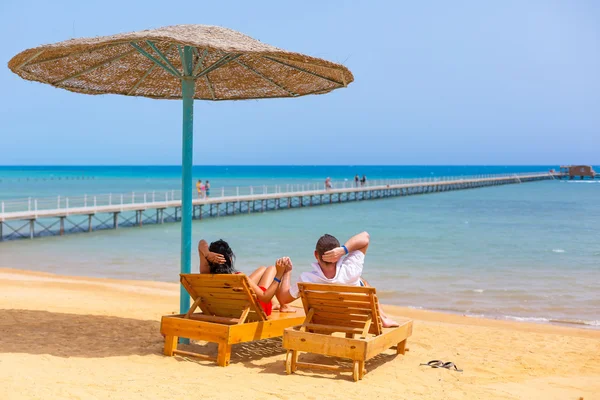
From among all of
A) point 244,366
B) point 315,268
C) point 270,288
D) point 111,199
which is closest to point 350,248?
point 315,268

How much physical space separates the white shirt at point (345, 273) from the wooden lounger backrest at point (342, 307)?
0.41 ft

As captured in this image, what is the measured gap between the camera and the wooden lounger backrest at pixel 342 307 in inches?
181

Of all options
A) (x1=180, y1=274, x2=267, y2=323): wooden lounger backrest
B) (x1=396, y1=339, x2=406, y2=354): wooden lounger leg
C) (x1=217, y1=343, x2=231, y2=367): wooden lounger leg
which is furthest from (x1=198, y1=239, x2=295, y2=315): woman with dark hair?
(x1=396, y1=339, x2=406, y2=354): wooden lounger leg

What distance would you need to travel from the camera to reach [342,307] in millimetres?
4742

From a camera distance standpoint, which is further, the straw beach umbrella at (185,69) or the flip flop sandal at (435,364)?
the flip flop sandal at (435,364)

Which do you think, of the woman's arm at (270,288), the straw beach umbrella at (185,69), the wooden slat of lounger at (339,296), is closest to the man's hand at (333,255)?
the wooden slat of lounger at (339,296)

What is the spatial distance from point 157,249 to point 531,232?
50.8 ft

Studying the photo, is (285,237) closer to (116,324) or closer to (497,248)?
(497,248)

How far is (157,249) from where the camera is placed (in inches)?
750

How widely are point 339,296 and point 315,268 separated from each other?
14.1 inches

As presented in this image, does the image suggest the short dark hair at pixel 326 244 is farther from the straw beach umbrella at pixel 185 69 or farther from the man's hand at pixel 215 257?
the straw beach umbrella at pixel 185 69

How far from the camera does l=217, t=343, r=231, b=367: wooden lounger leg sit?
4844mm

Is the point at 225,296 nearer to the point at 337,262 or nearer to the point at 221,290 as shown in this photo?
the point at 221,290

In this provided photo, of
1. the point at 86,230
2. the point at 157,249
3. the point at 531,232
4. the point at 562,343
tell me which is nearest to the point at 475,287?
the point at 562,343
